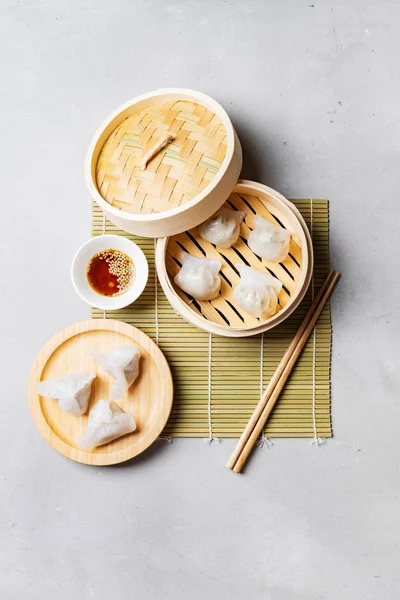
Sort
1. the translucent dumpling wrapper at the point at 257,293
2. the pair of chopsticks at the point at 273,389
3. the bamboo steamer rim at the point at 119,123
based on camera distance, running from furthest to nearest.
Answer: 1. the pair of chopsticks at the point at 273,389
2. the translucent dumpling wrapper at the point at 257,293
3. the bamboo steamer rim at the point at 119,123

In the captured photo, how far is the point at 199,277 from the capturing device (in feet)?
7.09

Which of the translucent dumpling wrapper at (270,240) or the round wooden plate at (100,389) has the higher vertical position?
the translucent dumpling wrapper at (270,240)

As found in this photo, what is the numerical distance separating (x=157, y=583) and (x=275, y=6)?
2267 mm

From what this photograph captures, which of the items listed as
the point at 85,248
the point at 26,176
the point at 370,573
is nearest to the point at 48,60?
the point at 26,176

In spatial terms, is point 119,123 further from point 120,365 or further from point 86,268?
point 120,365

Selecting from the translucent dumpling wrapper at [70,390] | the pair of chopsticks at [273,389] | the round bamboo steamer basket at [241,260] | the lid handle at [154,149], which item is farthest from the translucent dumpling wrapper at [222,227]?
the translucent dumpling wrapper at [70,390]

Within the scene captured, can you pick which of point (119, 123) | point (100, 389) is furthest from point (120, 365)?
point (119, 123)

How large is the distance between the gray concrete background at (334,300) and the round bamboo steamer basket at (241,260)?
0.20 meters

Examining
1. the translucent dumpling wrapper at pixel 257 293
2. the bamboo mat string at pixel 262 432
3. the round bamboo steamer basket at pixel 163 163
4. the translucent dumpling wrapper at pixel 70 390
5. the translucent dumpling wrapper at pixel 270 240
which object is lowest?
the bamboo mat string at pixel 262 432

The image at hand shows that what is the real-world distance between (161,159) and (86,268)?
49 centimetres

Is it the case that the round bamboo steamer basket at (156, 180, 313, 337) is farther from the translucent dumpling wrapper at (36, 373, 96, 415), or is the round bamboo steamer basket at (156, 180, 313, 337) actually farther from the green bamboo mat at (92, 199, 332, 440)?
the translucent dumpling wrapper at (36, 373, 96, 415)

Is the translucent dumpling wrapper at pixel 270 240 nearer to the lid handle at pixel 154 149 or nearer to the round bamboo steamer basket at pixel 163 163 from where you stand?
Result: the round bamboo steamer basket at pixel 163 163

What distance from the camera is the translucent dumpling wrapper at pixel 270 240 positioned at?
218cm

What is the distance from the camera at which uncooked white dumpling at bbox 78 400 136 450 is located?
218cm
